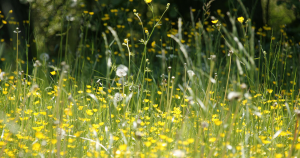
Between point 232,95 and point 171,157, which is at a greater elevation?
point 232,95

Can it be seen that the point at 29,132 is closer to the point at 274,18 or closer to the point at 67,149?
the point at 67,149

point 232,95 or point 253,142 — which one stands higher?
point 232,95

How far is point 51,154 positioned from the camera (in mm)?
1539

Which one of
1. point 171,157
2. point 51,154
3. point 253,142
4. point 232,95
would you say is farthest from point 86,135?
point 232,95

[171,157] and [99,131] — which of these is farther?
[99,131]

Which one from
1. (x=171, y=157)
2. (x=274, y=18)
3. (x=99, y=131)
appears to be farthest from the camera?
(x=274, y=18)

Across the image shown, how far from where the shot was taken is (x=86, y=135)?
5.73 ft

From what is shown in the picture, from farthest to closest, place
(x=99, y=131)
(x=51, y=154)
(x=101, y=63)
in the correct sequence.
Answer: (x=101, y=63), (x=99, y=131), (x=51, y=154)

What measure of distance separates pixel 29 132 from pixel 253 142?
1.21m

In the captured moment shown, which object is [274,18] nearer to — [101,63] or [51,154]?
[101,63]

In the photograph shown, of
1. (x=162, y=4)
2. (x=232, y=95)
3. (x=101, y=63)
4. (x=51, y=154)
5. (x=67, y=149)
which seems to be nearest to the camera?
(x=232, y=95)

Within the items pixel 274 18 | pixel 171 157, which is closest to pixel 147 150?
pixel 171 157

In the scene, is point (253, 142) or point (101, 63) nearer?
point (253, 142)

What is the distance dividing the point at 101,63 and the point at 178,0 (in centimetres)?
151
